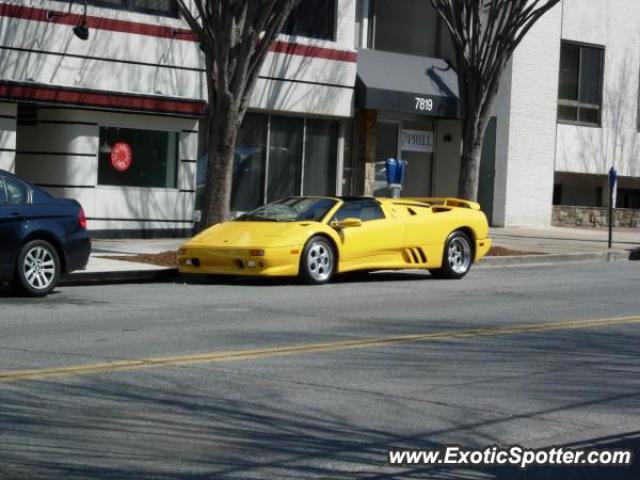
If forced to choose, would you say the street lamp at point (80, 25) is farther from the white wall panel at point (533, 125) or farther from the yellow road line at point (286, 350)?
the white wall panel at point (533, 125)

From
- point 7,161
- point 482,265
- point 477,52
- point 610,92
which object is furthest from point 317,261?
point 610,92

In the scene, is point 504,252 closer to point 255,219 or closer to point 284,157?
point 284,157

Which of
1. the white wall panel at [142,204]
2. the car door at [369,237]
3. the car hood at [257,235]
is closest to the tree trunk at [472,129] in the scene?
the white wall panel at [142,204]

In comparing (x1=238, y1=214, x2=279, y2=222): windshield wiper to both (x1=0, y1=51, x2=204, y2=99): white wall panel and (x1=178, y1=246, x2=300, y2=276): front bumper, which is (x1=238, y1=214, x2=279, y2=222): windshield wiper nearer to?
(x1=178, y1=246, x2=300, y2=276): front bumper

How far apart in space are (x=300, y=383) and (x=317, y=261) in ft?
28.0

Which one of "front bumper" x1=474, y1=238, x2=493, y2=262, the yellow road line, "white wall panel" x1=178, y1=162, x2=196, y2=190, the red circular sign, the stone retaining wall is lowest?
the yellow road line

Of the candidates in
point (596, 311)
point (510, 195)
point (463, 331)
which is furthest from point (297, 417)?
point (510, 195)

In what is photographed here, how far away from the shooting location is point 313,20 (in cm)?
2828

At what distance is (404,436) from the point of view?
7891 mm

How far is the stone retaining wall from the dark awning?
6087 millimetres

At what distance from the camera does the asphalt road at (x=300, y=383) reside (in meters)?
7.19

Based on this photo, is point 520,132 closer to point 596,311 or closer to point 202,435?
point 596,311

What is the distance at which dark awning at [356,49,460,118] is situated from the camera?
29.2 m

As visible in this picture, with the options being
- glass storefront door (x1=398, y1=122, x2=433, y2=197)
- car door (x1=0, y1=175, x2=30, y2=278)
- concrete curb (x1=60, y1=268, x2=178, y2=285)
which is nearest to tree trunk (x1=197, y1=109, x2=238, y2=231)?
concrete curb (x1=60, y1=268, x2=178, y2=285)
